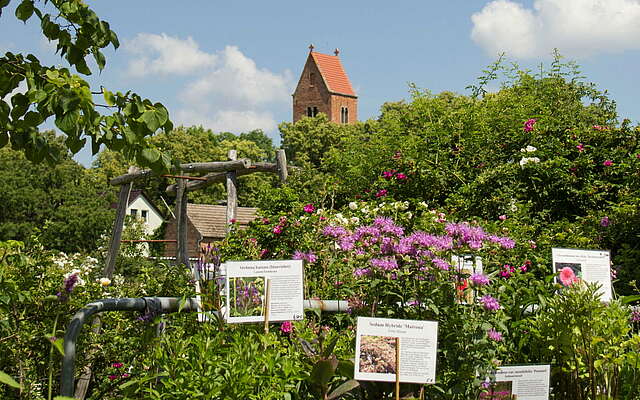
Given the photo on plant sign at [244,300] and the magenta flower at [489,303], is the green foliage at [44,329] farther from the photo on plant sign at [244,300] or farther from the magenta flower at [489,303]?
the magenta flower at [489,303]

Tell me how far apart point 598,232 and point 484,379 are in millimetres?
4296

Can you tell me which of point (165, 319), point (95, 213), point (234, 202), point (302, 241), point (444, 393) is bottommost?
point (444, 393)

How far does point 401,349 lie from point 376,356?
0.10 m

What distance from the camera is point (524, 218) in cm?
729

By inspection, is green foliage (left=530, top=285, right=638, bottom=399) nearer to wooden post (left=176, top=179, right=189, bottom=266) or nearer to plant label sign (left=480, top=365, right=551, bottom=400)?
plant label sign (left=480, top=365, right=551, bottom=400)

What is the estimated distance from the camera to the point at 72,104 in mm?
2691

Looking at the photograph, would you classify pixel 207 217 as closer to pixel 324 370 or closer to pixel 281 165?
pixel 281 165

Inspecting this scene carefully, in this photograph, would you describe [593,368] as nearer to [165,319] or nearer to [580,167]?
[165,319]

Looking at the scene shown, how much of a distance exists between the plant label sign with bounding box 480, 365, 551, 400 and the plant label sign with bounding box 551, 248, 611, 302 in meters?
0.62

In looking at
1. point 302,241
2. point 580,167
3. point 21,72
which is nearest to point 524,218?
point 580,167

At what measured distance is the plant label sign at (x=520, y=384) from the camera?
126 inches

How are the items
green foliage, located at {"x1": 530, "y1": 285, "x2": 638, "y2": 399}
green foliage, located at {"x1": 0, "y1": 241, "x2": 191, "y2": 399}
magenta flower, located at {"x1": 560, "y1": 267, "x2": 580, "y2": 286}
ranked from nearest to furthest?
1. green foliage, located at {"x1": 530, "y1": 285, "x2": 638, "y2": 399}
2. magenta flower, located at {"x1": 560, "y1": 267, "x2": 580, "y2": 286}
3. green foliage, located at {"x1": 0, "y1": 241, "x2": 191, "y2": 399}

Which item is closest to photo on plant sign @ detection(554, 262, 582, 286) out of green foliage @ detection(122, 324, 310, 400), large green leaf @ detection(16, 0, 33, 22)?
green foliage @ detection(122, 324, 310, 400)

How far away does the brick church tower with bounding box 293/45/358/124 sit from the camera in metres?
81.6
